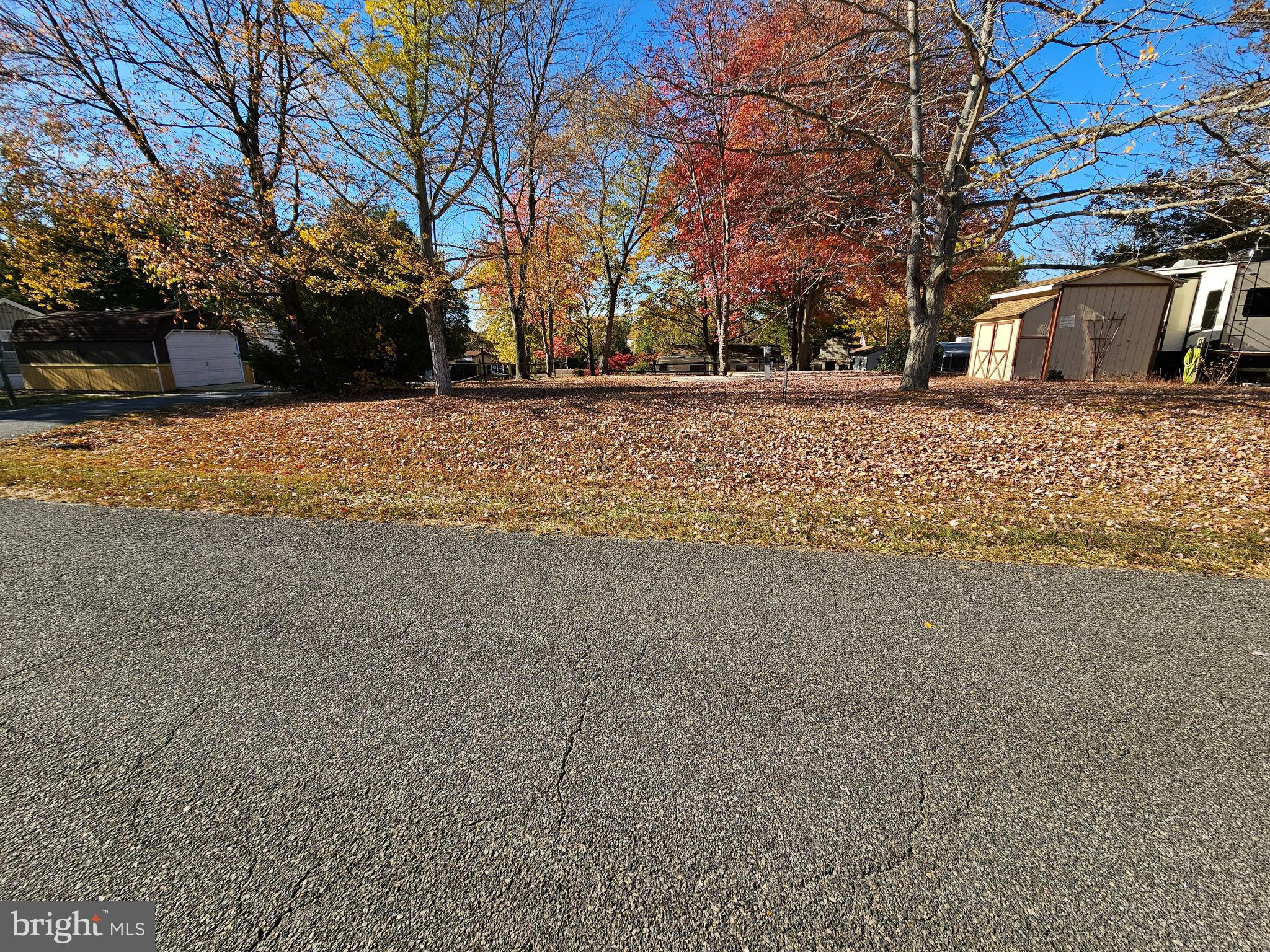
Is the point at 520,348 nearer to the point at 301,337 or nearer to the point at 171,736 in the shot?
the point at 301,337

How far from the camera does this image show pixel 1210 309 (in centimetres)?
1412

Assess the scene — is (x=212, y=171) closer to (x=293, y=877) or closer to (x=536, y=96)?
(x=536, y=96)

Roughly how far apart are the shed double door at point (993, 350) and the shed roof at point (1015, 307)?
0.17 metres

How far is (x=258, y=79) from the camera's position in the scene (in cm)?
1234

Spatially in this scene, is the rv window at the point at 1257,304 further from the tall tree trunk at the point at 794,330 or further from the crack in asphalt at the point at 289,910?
the crack in asphalt at the point at 289,910

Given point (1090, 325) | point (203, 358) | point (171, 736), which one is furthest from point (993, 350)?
point (203, 358)

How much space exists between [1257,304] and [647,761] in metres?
20.8

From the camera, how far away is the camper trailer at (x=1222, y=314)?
1310 cm

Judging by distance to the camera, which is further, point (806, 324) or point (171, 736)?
point (806, 324)

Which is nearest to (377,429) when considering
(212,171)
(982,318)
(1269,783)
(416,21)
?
(212,171)

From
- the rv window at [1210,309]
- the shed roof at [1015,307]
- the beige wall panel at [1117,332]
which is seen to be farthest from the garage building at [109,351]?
the rv window at [1210,309]

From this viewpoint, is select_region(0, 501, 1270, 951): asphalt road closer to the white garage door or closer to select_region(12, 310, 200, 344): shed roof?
select_region(12, 310, 200, 344): shed roof

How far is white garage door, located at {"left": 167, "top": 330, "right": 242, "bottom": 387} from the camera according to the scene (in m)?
22.8

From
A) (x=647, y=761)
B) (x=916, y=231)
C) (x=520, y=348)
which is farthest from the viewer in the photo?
(x=520, y=348)
